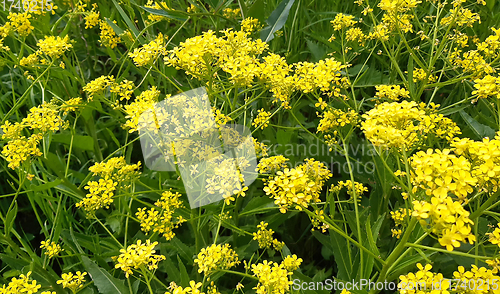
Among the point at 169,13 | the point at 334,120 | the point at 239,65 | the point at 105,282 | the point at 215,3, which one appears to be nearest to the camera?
the point at 239,65

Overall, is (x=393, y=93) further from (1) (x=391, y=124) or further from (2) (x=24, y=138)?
(2) (x=24, y=138)

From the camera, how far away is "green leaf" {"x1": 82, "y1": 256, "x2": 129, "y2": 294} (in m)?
1.44

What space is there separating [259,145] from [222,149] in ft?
0.67

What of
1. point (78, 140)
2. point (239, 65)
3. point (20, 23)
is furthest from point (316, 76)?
point (20, 23)

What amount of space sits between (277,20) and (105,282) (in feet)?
5.54

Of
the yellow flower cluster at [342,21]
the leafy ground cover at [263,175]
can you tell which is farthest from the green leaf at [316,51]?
the yellow flower cluster at [342,21]

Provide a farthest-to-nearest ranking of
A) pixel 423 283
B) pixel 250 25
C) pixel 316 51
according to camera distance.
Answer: pixel 316 51
pixel 250 25
pixel 423 283

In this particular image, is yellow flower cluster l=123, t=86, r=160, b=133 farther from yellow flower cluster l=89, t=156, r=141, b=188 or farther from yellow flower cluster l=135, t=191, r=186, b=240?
yellow flower cluster l=135, t=191, r=186, b=240

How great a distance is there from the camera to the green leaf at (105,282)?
144 centimetres

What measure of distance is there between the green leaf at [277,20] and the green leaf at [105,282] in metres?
1.50

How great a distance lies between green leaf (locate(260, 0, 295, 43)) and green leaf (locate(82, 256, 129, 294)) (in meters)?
1.50

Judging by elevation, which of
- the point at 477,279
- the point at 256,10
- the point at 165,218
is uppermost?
the point at 256,10

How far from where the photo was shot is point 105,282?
4.82ft

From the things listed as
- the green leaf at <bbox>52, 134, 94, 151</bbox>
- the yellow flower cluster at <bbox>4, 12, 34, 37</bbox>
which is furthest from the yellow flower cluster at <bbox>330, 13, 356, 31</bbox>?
the yellow flower cluster at <bbox>4, 12, 34, 37</bbox>
